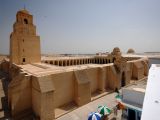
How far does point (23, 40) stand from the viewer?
17.2 m

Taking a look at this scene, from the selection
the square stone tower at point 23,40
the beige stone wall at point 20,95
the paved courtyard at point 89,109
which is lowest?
the paved courtyard at point 89,109

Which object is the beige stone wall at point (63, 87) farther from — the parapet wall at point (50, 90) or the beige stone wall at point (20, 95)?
the beige stone wall at point (20, 95)

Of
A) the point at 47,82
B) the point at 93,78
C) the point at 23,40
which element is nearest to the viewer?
the point at 47,82

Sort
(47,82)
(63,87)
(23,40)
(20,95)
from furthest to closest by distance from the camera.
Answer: (23,40)
(63,87)
(20,95)
(47,82)

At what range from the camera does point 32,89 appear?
34.2ft

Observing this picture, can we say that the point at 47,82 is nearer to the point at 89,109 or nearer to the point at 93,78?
the point at 89,109

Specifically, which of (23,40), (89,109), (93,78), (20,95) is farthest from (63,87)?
(23,40)

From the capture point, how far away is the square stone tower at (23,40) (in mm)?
16938

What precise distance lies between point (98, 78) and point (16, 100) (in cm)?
957

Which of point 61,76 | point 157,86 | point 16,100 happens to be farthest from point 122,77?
point 157,86

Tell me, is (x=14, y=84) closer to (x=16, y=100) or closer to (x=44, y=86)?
(x=16, y=100)

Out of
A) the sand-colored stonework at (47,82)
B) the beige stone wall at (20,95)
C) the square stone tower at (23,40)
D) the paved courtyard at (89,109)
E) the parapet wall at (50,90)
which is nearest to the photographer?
the parapet wall at (50,90)

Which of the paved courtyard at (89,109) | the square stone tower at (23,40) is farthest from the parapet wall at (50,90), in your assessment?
the square stone tower at (23,40)

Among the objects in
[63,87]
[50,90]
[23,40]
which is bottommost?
[63,87]
